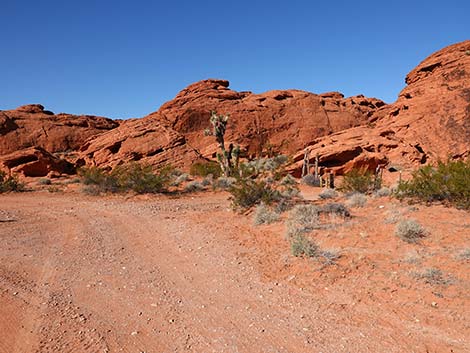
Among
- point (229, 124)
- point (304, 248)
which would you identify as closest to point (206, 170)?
point (229, 124)

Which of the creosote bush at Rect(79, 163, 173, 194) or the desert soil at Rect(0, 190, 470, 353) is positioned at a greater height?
the creosote bush at Rect(79, 163, 173, 194)

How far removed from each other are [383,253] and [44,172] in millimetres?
27174

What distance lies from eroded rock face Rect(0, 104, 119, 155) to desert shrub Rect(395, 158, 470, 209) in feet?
110

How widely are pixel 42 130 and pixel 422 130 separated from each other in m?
34.7

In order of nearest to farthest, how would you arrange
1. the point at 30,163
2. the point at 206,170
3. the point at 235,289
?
the point at 235,289
the point at 206,170
the point at 30,163

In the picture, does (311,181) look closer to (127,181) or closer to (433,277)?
(127,181)

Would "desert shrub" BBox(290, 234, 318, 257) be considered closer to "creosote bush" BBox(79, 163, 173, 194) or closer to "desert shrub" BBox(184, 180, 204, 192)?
"creosote bush" BBox(79, 163, 173, 194)

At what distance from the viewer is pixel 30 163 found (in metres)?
26.5

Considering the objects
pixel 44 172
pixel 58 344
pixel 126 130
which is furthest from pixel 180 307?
pixel 126 130

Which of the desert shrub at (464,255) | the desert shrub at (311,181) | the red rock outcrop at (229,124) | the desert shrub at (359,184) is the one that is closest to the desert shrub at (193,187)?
the desert shrub at (311,181)

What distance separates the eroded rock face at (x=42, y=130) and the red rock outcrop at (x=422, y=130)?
2325 centimetres

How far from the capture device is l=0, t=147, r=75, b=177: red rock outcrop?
26.5 meters

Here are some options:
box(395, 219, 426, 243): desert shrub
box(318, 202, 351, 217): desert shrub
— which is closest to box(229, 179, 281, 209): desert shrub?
box(318, 202, 351, 217): desert shrub

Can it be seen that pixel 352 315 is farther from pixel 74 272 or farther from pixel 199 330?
pixel 74 272
